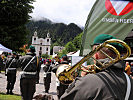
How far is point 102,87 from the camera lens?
1480 millimetres

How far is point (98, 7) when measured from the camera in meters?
2.90

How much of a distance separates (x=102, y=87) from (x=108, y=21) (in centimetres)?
Answer: 170

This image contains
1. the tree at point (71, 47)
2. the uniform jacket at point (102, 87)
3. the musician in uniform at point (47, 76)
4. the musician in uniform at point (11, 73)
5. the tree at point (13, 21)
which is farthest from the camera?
the tree at point (71, 47)

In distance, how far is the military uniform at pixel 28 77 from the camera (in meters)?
5.64

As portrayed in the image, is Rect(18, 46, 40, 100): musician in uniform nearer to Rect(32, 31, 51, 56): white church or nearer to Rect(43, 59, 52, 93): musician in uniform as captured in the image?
Rect(43, 59, 52, 93): musician in uniform

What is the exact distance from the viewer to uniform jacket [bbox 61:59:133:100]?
4.82ft

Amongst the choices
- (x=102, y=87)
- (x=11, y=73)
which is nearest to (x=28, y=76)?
(x=11, y=73)

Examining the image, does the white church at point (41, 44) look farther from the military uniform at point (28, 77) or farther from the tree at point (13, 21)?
the military uniform at point (28, 77)

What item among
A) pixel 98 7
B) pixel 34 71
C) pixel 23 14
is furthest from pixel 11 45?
pixel 98 7

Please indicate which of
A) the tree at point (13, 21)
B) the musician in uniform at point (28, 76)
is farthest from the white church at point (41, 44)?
the musician in uniform at point (28, 76)

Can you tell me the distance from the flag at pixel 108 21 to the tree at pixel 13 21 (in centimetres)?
2092

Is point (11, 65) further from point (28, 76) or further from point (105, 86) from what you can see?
point (105, 86)

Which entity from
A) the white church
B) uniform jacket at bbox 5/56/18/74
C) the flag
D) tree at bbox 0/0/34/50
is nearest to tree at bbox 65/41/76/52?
tree at bbox 0/0/34/50

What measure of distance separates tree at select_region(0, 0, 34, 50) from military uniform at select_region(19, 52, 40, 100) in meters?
17.5
